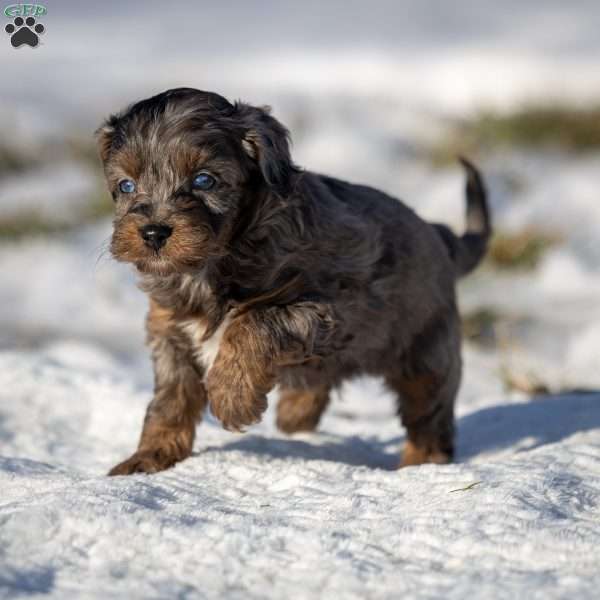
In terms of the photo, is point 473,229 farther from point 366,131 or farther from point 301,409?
point 366,131

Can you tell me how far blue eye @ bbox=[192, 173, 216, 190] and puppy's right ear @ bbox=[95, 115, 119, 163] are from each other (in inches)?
13.8

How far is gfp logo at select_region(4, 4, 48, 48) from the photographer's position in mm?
5781

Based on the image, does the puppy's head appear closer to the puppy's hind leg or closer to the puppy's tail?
the puppy's hind leg

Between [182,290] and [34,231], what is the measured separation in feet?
18.5

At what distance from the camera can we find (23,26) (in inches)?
261

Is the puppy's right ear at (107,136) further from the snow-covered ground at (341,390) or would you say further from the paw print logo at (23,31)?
the paw print logo at (23,31)

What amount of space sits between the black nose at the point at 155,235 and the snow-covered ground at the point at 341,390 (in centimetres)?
76

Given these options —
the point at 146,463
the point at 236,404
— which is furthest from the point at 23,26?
the point at 236,404

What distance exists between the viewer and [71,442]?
4617 millimetres

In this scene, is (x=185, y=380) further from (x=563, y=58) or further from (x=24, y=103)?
(x=563, y=58)

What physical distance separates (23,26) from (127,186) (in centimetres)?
343

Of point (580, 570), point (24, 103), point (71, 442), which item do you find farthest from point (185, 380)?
point (24, 103)

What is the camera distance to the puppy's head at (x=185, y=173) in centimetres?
342

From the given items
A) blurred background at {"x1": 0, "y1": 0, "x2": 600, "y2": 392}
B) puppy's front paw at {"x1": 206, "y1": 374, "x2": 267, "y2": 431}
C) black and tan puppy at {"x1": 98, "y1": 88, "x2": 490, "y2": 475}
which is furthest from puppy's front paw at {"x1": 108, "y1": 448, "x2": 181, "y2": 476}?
blurred background at {"x1": 0, "y1": 0, "x2": 600, "y2": 392}
